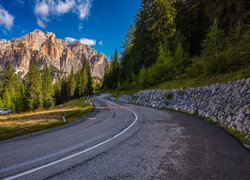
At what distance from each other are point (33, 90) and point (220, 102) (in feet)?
160

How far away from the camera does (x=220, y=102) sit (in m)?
9.04

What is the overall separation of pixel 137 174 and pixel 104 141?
266 centimetres

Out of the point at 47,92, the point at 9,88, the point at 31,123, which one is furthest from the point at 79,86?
the point at 31,123

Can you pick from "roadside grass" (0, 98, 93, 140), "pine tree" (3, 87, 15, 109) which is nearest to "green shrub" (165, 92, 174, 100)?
"roadside grass" (0, 98, 93, 140)

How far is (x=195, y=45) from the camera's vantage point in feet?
107

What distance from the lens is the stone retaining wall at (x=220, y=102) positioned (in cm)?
662

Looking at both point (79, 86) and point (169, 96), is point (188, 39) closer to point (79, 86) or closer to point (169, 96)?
point (169, 96)

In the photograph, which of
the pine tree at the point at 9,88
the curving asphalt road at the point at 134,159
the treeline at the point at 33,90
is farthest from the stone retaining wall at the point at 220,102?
the pine tree at the point at 9,88

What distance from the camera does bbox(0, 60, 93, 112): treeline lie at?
1815 inches

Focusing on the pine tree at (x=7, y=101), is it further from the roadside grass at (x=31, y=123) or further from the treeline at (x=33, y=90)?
the roadside grass at (x=31, y=123)

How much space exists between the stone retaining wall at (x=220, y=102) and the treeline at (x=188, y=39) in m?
2.82

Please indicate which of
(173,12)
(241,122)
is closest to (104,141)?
(241,122)

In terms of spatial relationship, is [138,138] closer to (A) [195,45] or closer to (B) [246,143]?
(B) [246,143]

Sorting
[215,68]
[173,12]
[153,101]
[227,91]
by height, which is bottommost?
[153,101]
